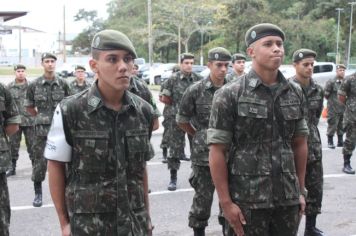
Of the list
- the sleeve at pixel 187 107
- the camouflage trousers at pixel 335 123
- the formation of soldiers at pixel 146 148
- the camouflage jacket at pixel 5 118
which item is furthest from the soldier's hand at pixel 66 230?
the camouflage trousers at pixel 335 123

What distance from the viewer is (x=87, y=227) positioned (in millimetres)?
2838

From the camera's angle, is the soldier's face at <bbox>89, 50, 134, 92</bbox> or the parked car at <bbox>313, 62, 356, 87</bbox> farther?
the parked car at <bbox>313, 62, 356, 87</bbox>

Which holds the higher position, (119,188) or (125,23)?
(125,23)

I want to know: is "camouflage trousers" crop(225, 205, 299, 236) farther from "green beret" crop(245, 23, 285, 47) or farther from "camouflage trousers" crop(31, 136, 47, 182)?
"camouflage trousers" crop(31, 136, 47, 182)

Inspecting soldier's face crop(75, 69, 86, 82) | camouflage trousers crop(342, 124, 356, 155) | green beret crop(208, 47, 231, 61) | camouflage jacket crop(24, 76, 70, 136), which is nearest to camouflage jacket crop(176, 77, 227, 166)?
green beret crop(208, 47, 231, 61)

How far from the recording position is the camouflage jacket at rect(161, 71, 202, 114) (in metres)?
8.64

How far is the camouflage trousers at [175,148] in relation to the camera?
786cm

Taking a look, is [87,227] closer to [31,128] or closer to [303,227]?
[303,227]

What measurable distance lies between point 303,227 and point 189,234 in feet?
4.48

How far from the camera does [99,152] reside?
2820 millimetres

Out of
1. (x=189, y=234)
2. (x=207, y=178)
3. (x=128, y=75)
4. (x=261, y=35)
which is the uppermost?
(x=261, y=35)

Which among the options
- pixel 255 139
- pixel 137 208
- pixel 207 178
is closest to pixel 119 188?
pixel 137 208

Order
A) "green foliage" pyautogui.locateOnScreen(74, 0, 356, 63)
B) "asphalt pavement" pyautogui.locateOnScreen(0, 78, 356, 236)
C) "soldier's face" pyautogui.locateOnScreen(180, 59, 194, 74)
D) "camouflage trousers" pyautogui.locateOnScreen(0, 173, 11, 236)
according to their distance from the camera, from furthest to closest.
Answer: "green foliage" pyautogui.locateOnScreen(74, 0, 356, 63) < "soldier's face" pyautogui.locateOnScreen(180, 59, 194, 74) < "asphalt pavement" pyautogui.locateOnScreen(0, 78, 356, 236) < "camouflage trousers" pyautogui.locateOnScreen(0, 173, 11, 236)

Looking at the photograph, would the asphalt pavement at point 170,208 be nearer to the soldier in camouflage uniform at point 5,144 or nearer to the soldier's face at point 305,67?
the soldier in camouflage uniform at point 5,144
